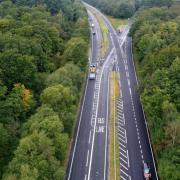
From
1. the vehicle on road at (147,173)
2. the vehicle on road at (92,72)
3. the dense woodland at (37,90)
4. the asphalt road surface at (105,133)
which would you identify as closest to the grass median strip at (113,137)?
the asphalt road surface at (105,133)

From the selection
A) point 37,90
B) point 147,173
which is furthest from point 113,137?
point 37,90

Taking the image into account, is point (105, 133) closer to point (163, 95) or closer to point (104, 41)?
point (163, 95)

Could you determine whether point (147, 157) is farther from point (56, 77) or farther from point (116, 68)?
point (116, 68)

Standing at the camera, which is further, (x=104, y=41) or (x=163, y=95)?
(x=104, y=41)

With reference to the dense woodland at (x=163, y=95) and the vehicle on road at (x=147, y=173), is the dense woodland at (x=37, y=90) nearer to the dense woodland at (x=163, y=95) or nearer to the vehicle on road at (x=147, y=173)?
the vehicle on road at (x=147, y=173)

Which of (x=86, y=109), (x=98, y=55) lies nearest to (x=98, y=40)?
(x=98, y=55)
